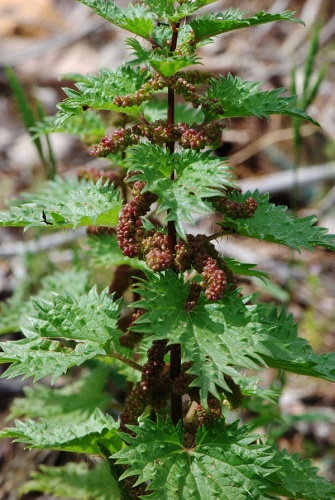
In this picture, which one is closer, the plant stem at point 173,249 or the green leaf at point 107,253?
the plant stem at point 173,249

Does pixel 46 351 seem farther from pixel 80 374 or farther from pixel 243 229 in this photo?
pixel 80 374

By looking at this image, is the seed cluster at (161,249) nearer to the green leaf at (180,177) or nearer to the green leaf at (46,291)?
the green leaf at (180,177)

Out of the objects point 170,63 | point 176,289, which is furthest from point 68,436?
point 170,63

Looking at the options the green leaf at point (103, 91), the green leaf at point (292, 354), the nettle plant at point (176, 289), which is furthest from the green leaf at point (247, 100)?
the green leaf at point (292, 354)

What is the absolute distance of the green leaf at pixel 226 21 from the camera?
1.61 meters

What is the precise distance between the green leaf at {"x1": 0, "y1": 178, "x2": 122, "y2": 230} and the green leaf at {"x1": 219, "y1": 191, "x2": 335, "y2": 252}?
0.33 meters

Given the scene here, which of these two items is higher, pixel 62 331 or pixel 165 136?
pixel 165 136

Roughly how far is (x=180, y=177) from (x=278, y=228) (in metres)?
0.32

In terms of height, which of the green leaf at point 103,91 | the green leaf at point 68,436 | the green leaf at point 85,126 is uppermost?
the green leaf at point 103,91

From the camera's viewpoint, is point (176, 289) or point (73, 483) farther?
point (73, 483)

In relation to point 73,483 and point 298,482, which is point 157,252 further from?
point 73,483

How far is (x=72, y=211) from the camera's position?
1792 mm

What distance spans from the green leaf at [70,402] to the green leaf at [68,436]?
1.69 ft

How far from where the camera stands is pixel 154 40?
1.74 m
